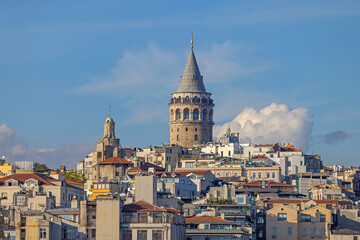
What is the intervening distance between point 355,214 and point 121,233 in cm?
4471

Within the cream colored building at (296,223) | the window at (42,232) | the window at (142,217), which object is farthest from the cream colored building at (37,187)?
the window at (142,217)

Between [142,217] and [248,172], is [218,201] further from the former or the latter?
[248,172]

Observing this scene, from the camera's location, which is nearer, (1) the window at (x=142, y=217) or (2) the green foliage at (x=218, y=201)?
(1) the window at (x=142, y=217)

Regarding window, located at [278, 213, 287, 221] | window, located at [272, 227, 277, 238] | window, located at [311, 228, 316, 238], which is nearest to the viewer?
window, located at [311, 228, 316, 238]

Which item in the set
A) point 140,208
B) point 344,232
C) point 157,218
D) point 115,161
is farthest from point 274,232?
point 115,161

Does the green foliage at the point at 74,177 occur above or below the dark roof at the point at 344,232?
above

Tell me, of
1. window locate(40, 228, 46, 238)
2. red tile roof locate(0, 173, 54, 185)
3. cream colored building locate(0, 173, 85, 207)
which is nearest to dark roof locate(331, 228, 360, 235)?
cream colored building locate(0, 173, 85, 207)

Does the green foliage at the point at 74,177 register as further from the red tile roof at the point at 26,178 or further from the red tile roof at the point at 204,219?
the red tile roof at the point at 204,219

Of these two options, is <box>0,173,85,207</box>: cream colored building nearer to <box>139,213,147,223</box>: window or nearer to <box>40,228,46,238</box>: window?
<box>40,228,46,238</box>: window

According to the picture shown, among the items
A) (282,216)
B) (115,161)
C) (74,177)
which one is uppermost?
(115,161)

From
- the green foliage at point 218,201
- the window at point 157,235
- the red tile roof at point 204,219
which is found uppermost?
the green foliage at point 218,201

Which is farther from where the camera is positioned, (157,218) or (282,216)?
(282,216)

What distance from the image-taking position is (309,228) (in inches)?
4936

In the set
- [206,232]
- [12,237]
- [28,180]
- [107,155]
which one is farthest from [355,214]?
[107,155]
